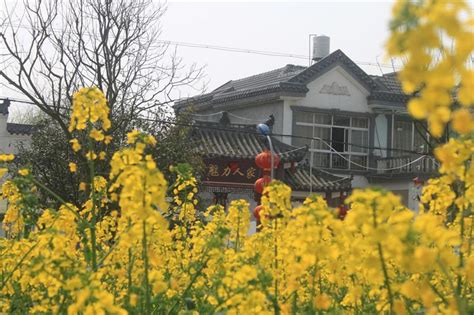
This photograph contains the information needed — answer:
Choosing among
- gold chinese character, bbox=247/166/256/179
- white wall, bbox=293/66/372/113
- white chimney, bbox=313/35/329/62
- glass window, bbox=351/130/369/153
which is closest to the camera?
gold chinese character, bbox=247/166/256/179

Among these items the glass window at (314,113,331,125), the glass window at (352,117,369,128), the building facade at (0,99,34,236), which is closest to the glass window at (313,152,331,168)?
the glass window at (314,113,331,125)

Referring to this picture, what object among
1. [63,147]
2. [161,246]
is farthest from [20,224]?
[63,147]

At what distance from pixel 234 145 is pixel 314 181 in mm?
2488

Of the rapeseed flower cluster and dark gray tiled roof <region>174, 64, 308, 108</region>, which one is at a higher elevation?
dark gray tiled roof <region>174, 64, 308, 108</region>

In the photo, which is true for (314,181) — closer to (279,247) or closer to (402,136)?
(402,136)

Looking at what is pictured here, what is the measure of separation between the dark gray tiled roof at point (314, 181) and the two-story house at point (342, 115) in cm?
239

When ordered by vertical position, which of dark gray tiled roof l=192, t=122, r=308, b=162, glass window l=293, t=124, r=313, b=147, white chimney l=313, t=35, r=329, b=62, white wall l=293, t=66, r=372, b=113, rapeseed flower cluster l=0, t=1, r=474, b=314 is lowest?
rapeseed flower cluster l=0, t=1, r=474, b=314

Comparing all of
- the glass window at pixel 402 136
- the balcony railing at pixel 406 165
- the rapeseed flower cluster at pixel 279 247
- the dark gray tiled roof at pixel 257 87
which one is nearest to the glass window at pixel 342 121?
the balcony railing at pixel 406 165

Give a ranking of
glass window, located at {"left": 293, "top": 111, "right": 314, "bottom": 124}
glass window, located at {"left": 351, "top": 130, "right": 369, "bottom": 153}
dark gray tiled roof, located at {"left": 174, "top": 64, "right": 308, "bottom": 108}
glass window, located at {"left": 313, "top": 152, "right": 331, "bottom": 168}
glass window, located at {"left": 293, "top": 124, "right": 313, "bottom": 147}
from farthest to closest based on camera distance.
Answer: glass window, located at {"left": 351, "top": 130, "right": 369, "bottom": 153}, glass window, located at {"left": 313, "top": 152, "right": 331, "bottom": 168}, glass window, located at {"left": 293, "top": 111, "right": 314, "bottom": 124}, glass window, located at {"left": 293, "top": 124, "right": 313, "bottom": 147}, dark gray tiled roof, located at {"left": 174, "top": 64, "right": 308, "bottom": 108}

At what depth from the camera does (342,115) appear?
22.9 m

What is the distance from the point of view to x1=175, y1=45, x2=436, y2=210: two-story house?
21.8 metres

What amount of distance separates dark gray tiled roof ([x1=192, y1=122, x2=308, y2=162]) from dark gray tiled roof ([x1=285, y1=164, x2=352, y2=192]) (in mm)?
804

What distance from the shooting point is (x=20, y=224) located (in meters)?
5.02

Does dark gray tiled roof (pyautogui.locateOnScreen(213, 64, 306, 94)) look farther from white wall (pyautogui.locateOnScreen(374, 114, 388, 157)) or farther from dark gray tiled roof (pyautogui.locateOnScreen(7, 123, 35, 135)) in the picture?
dark gray tiled roof (pyautogui.locateOnScreen(7, 123, 35, 135))
